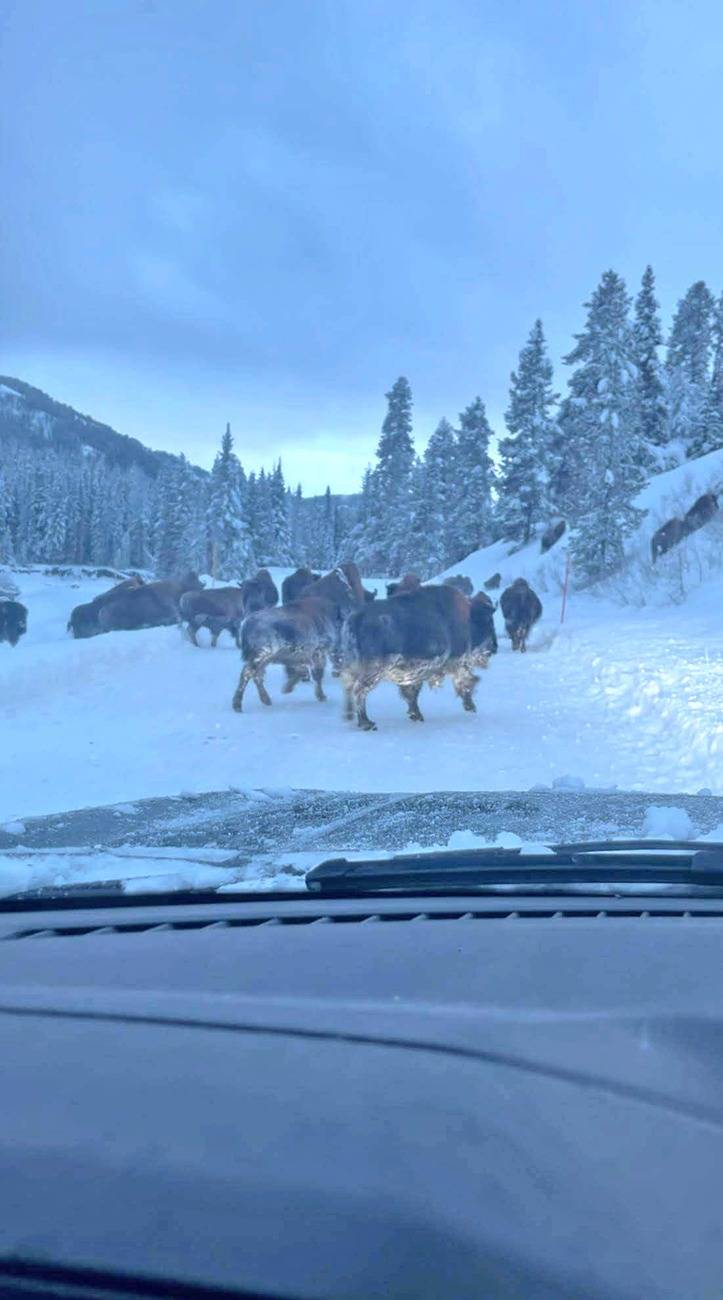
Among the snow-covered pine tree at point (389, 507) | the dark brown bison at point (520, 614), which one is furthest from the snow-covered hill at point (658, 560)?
the dark brown bison at point (520, 614)

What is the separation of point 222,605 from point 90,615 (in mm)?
5460

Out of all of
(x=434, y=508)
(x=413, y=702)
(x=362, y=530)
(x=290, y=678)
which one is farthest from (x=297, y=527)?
(x=413, y=702)

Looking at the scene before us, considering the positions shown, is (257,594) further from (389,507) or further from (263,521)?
(389,507)

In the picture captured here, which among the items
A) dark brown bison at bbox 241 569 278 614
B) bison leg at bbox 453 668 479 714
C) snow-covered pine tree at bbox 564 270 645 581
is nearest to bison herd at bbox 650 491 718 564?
snow-covered pine tree at bbox 564 270 645 581

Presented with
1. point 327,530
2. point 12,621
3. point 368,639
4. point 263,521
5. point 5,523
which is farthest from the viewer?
point 327,530

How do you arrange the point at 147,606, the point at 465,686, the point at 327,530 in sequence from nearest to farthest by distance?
the point at 465,686 → the point at 147,606 → the point at 327,530

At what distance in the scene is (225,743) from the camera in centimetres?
1278

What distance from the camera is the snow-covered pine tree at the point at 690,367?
154ft

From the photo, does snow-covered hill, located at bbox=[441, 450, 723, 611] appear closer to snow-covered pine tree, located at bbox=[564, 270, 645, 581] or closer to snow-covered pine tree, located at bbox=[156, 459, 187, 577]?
snow-covered pine tree, located at bbox=[564, 270, 645, 581]

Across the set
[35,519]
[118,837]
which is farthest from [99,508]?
[118,837]

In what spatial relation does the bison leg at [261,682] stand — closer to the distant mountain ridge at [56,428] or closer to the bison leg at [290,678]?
the bison leg at [290,678]

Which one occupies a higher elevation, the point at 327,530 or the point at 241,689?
the point at 327,530

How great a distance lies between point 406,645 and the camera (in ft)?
45.1

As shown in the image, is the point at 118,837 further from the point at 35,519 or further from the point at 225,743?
the point at 35,519
